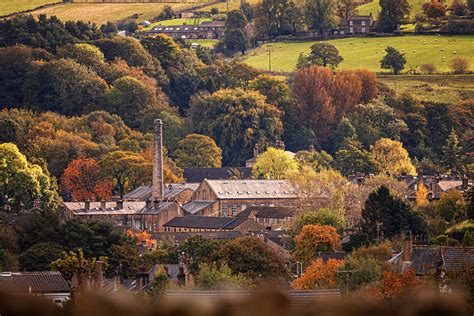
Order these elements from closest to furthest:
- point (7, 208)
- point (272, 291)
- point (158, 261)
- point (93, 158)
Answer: point (272, 291) → point (158, 261) → point (7, 208) → point (93, 158)

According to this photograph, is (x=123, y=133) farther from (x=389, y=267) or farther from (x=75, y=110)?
(x=389, y=267)

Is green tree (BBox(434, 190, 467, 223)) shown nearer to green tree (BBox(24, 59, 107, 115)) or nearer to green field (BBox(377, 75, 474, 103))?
green tree (BBox(24, 59, 107, 115))

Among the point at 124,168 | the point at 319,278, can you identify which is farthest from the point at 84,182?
the point at 319,278

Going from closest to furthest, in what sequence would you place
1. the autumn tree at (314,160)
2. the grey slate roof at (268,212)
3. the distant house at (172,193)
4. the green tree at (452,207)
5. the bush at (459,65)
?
the green tree at (452,207) → the grey slate roof at (268,212) → the distant house at (172,193) → the autumn tree at (314,160) → the bush at (459,65)

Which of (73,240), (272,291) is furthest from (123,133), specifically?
(272,291)

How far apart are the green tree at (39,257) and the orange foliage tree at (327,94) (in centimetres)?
8980

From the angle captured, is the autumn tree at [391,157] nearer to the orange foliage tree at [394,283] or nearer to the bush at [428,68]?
the bush at [428,68]

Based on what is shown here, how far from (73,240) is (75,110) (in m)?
81.9

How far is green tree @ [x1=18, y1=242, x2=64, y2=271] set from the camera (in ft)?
231

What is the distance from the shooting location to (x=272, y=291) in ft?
10.5

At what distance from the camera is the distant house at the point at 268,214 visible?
11288 centimetres

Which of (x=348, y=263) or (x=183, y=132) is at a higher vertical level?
(x=348, y=263)

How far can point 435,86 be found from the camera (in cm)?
17575

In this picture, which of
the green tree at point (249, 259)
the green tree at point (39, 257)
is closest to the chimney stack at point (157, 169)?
the green tree at point (39, 257)
